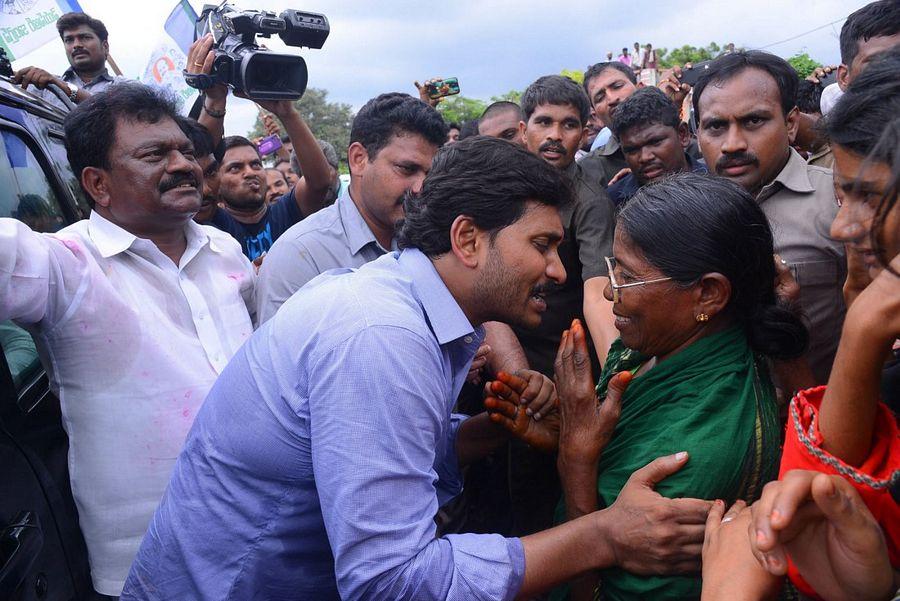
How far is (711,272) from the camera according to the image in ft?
5.64

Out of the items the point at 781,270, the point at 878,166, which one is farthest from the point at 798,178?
the point at 878,166

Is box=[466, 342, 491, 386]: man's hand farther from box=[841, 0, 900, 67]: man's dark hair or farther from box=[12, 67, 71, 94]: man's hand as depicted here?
box=[12, 67, 71, 94]: man's hand

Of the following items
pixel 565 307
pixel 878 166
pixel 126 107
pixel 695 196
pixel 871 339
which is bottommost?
pixel 565 307

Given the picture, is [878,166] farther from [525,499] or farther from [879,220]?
[525,499]

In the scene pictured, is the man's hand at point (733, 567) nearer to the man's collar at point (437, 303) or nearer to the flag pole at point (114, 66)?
the man's collar at point (437, 303)

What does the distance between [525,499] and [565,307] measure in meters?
0.86

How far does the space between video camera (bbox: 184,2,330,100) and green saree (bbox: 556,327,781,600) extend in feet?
7.61

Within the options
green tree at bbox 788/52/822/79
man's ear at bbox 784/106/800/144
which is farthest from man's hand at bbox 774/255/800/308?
green tree at bbox 788/52/822/79

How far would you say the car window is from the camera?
2.01 meters

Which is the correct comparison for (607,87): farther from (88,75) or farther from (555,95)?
(88,75)

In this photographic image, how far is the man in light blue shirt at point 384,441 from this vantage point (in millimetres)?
1399

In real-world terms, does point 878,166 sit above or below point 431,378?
above

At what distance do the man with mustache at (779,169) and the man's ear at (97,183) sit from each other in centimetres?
216

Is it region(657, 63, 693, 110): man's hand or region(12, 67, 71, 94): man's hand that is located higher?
region(12, 67, 71, 94): man's hand
